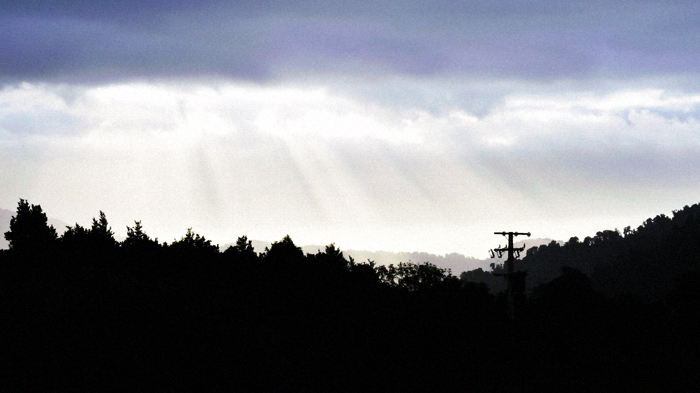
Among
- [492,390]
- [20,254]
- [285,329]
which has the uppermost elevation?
[20,254]

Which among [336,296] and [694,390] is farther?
[336,296]

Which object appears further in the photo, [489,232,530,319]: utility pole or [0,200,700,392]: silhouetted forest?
[489,232,530,319]: utility pole

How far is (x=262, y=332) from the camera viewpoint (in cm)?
4950

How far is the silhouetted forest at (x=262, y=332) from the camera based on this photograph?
123ft

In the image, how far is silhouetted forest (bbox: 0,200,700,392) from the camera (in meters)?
37.4

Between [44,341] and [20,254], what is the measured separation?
4458 cm

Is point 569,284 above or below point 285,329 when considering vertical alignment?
above

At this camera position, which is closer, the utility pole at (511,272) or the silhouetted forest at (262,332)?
the silhouetted forest at (262,332)

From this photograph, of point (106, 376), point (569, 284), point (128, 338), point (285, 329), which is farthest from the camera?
point (569, 284)

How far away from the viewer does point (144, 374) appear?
36281 millimetres

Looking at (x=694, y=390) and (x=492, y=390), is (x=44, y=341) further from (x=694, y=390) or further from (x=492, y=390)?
(x=694, y=390)

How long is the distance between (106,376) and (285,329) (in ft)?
70.6

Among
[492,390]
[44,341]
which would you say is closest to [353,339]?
[492,390]

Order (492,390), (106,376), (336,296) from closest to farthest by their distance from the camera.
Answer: (106,376) < (492,390) < (336,296)
